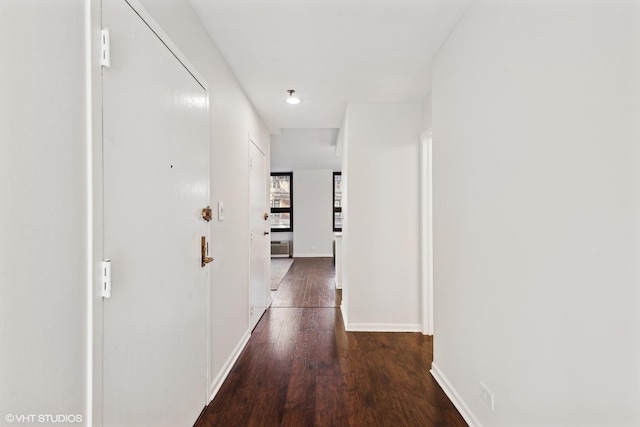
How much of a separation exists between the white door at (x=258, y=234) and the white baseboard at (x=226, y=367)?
0.29 metres

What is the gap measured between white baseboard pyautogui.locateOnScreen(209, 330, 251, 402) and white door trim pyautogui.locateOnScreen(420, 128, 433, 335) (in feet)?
5.72

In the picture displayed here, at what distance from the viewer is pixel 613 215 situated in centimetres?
83

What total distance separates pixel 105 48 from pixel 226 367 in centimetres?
204

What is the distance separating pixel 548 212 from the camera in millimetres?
1064

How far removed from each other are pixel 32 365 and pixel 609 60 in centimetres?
173

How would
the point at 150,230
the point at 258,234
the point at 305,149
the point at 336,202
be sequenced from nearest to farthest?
the point at 150,230 → the point at 258,234 → the point at 305,149 → the point at 336,202

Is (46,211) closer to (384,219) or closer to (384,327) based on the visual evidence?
(384,219)

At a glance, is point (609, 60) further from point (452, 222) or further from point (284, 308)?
point (284, 308)

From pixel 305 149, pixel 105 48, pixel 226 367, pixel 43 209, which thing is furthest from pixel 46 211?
pixel 305 149

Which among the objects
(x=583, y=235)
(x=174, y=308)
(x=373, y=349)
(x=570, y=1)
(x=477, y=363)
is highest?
(x=570, y=1)

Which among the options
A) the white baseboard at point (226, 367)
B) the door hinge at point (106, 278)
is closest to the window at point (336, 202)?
the white baseboard at point (226, 367)

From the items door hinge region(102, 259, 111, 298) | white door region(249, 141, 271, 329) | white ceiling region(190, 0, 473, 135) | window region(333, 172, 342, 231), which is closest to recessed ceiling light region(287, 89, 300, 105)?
white ceiling region(190, 0, 473, 135)

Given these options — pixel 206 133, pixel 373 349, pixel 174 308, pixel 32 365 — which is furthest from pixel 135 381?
pixel 373 349

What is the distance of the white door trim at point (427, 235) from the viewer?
115 inches
